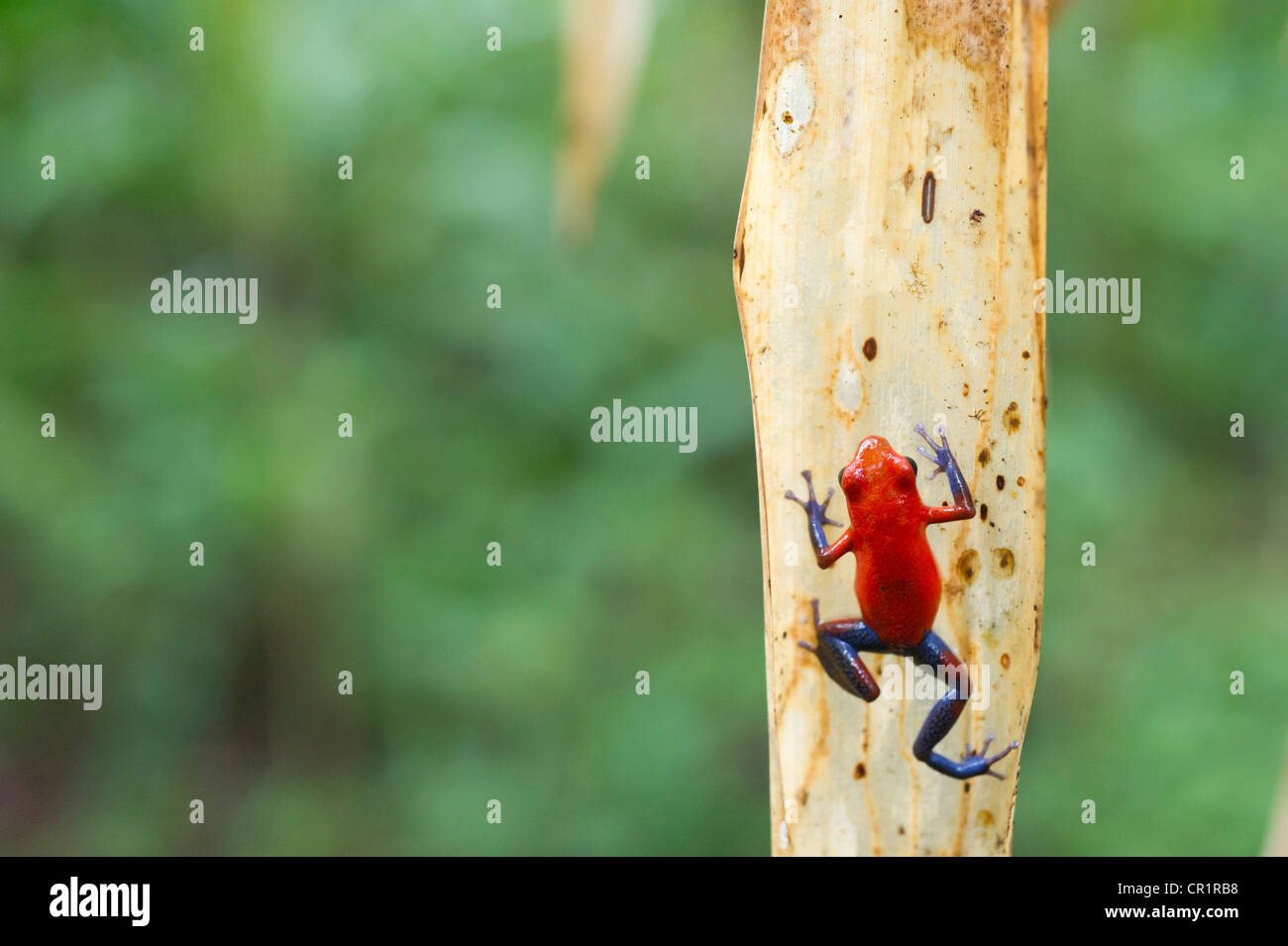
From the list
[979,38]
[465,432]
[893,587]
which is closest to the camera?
[979,38]

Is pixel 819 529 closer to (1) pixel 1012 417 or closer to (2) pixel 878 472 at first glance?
(2) pixel 878 472

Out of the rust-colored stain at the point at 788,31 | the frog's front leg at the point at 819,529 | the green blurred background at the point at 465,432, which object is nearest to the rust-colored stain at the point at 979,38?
the rust-colored stain at the point at 788,31

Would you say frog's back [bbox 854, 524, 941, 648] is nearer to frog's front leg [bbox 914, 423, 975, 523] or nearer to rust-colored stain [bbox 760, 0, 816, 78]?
frog's front leg [bbox 914, 423, 975, 523]

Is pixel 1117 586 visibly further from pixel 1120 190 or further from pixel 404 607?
pixel 404 607

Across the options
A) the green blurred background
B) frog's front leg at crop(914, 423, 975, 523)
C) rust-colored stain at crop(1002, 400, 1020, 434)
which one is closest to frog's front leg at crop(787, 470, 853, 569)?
frog's front leg at crop(914, 423, 975, 523)

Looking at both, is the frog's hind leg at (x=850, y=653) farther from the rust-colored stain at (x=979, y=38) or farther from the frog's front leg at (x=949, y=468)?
the rust-colored stain at (x=979, y=38)

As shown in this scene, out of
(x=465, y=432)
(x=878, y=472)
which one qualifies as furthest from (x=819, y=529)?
(x=465, y=432)
